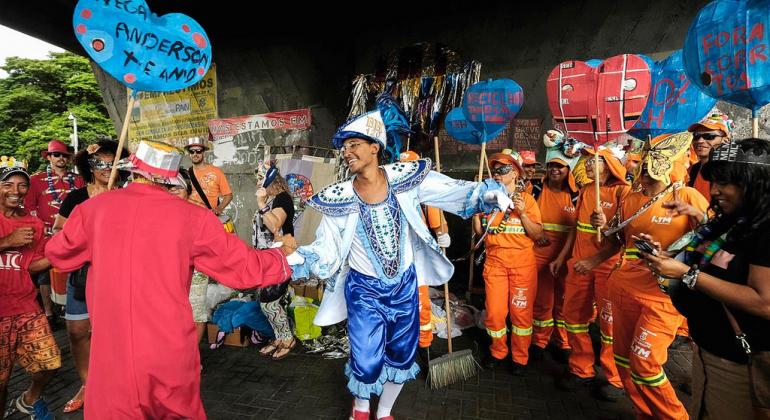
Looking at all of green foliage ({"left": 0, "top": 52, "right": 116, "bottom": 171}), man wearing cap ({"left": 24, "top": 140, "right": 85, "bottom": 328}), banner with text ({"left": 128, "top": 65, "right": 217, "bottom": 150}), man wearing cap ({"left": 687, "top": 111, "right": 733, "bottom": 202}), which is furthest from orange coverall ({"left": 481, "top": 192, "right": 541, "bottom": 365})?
green foliage ({"left": 0, "top": 52, "right": 116, "bottom": 171})

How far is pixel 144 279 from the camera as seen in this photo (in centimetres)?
187

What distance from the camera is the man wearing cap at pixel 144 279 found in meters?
1.83

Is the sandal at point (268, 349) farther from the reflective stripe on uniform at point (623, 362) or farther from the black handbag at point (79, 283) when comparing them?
the reflective stripe on uniform at point (623, 362)

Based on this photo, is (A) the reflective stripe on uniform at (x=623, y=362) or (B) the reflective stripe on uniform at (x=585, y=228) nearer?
(A) the reflective stripe on uniform at (x=623, y=362)

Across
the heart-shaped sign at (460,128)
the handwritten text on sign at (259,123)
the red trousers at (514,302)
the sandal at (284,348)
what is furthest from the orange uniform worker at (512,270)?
the handwritten text on sign at (259,123)

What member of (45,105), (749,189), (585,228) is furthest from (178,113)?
(45,105)

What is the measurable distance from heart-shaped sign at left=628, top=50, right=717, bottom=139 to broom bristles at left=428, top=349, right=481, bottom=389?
2.80 m

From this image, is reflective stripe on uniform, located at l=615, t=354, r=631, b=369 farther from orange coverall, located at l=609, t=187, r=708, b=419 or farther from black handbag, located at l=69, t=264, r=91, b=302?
black handbag, located at l=69, t=264, r=91, b=302

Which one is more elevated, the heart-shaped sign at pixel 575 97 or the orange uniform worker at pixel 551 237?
the heart-shaped sign at pixel 575 97

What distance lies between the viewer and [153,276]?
1883 millimetres

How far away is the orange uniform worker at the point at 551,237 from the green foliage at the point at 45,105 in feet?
83.8

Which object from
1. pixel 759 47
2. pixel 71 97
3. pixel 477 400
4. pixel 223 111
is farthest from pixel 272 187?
pixel 71 97

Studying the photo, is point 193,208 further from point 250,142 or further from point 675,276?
point 250,142

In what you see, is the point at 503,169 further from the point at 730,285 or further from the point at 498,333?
the point at 730,285
